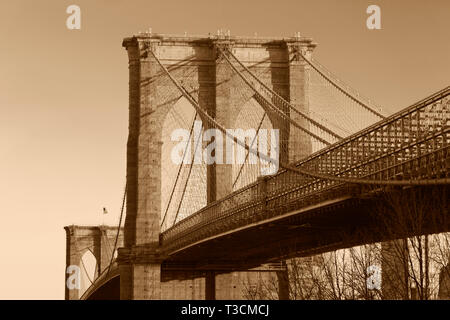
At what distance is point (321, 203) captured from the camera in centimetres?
3894

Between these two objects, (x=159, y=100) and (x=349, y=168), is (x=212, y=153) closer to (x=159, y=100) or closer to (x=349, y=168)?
(x=159, y=100)

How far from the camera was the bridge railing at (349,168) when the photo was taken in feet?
105

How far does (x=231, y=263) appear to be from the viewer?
209ft

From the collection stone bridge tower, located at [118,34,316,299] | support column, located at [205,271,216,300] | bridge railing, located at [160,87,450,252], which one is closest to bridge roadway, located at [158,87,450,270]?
bridge railing, located at [160,87,450,252]

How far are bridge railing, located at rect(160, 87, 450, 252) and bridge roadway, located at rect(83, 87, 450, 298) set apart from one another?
3 cm

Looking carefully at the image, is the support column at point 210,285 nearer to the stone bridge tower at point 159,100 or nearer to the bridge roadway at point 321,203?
the bridge roadway at point 321,203

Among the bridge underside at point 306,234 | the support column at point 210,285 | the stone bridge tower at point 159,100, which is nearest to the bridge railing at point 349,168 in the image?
the bridge underside at point 306,234

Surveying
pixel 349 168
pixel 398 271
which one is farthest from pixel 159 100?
pixel 398 271

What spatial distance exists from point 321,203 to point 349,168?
135cm

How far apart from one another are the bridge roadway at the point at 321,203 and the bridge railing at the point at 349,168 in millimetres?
30
